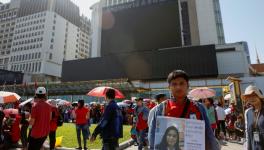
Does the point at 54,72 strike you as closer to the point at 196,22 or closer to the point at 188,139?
the point at 196,22

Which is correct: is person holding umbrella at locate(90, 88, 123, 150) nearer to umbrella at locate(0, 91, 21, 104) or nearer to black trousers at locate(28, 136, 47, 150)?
black trousers at locate(28, 136, 47, 150)

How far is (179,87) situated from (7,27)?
126 metres

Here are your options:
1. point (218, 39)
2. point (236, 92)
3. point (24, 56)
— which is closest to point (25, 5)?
point (24, 56)

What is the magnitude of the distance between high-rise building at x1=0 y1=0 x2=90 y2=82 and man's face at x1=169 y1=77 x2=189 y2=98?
3580 inches

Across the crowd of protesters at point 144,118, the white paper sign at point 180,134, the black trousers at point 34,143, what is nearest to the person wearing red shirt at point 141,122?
the crowd of protesters at point 144,118

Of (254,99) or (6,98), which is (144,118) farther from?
(254,99)

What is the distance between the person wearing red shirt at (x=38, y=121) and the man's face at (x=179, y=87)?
412 cm

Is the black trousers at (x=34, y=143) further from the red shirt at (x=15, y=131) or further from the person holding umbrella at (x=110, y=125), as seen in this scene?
the red shirt at (x=15, y=131)

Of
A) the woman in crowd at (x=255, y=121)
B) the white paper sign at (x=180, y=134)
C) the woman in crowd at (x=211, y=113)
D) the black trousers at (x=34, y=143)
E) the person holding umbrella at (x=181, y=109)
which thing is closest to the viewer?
the white paper sign at (x=180, y=134)

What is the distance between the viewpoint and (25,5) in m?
104

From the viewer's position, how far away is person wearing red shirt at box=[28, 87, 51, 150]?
5.60m

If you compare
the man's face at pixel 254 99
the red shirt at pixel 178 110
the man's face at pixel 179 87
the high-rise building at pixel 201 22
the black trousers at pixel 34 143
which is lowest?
the black trousers at pixel 34 143

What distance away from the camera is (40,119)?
5.73m

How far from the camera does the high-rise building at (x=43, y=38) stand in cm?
9262
